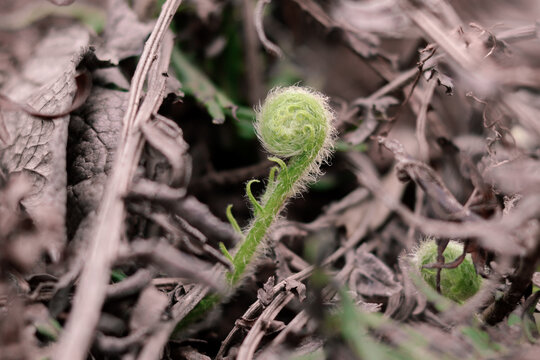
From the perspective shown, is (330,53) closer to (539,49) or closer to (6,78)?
(539,49)

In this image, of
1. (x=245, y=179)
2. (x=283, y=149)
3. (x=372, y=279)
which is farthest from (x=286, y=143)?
(x=245, y=179)

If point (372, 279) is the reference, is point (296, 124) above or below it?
above

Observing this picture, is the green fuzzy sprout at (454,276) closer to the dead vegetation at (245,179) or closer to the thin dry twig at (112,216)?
the dead vegetation at (245,179)

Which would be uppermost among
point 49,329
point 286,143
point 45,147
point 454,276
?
point 286,143

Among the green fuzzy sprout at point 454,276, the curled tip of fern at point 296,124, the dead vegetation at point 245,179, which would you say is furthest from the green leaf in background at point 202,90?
the green fuzzy sprout at point 454,276

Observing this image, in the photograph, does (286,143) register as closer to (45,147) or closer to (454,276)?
(454,276)

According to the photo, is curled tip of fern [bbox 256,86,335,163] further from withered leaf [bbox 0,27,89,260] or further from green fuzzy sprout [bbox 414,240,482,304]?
withered leaf [bbox 0,27,89,260]
